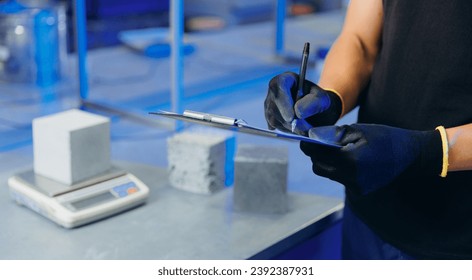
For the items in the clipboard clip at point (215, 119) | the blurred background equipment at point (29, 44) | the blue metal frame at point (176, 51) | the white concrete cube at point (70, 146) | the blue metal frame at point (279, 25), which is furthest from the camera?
the blue metal frame at point (279, 25)

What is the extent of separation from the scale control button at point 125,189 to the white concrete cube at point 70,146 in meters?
0.06

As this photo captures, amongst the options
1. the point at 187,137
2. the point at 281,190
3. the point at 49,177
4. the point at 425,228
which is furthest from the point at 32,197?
the point at 425,228

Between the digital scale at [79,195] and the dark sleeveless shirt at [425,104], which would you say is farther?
the digital scale at [79,195]

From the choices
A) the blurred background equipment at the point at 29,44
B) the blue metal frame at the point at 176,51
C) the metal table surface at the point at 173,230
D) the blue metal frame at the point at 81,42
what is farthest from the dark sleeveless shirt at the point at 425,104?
the blurred background equipment at the point at 29,44

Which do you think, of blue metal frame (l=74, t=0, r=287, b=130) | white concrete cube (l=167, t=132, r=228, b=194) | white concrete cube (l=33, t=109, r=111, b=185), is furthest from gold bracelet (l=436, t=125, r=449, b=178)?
blue metal frame (l=74, t=0, r=287, b=130)

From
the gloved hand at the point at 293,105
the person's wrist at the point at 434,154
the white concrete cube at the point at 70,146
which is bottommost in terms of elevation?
the white concrete cube at the point at 70,146

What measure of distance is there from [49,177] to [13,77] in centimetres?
82

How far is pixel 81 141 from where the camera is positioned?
49.0 inches

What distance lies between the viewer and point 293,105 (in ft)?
3.22

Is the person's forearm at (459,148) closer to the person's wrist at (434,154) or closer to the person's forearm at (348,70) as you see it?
the person's wrist at (434,154)

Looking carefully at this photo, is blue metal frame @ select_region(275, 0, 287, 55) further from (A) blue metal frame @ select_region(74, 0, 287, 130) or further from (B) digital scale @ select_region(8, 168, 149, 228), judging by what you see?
(B) digital scale @ select_region(8, 168, 149, 228)

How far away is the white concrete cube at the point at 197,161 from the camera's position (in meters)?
1.32

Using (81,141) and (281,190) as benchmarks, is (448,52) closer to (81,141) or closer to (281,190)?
(281,190)

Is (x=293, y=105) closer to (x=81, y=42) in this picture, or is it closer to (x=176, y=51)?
(x=176, y=51)
